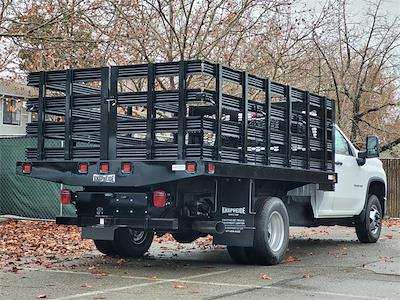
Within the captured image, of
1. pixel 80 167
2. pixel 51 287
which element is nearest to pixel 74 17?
pixel 80 167

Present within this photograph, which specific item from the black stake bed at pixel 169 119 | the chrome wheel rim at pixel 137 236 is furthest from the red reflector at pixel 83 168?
the chrome wheel rim at pixel 137 236

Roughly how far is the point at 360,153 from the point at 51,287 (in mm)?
7179

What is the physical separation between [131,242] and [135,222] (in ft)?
6.68

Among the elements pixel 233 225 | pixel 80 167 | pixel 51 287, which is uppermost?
pixel 80 167

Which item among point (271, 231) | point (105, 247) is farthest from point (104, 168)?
point (271, 231)

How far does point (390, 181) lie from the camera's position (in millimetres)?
24734

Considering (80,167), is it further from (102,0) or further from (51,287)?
(102,0)

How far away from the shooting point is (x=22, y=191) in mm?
17469

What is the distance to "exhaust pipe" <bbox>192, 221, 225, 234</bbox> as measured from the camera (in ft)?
30.7

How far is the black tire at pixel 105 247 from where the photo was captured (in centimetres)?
1099

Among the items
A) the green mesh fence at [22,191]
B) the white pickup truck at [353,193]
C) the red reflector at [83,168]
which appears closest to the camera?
the red reflector at [83,168]

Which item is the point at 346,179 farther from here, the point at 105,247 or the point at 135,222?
the point at 135,222

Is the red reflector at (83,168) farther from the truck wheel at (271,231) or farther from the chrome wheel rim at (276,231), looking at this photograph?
the chrome wheel rim at (276,231)

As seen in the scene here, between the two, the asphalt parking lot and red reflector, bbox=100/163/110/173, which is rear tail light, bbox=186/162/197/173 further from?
the asphalt parking lot
